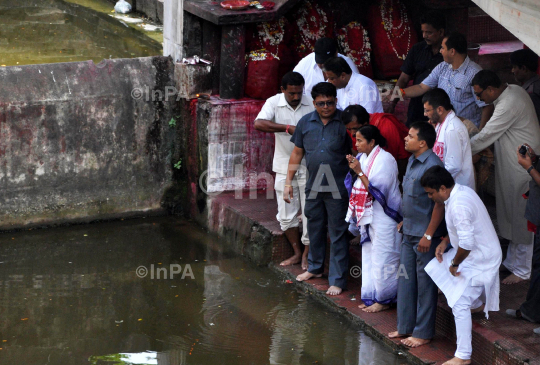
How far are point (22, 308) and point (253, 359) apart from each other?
7.01 ft

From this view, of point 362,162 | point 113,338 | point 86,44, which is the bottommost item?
point 113,338

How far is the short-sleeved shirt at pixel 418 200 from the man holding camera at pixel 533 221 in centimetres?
61

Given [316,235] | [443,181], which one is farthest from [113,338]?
[443,181]

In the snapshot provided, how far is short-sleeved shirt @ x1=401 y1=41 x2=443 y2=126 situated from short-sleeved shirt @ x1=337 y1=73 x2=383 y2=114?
825 millimetres

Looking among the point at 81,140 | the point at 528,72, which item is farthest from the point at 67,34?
the point at 528,72

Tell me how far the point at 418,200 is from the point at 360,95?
152cm

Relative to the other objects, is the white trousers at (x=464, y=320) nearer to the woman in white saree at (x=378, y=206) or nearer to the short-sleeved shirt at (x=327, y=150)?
the woman in white saree at (x=378, y=206)

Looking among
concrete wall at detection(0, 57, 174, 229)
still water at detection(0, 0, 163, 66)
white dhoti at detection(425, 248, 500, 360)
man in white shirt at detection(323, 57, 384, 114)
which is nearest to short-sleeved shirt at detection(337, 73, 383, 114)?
man in white shirt at detection(323, 57, 384, 114)

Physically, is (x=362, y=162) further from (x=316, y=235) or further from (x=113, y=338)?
(x=113, y=338)

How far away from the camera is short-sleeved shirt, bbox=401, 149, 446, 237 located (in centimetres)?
557

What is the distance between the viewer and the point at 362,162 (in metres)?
6.19

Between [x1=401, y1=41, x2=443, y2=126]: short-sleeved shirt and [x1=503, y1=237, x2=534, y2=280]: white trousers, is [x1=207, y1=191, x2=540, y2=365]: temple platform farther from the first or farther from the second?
[x1=401, y1=41, x2=443, y2=126]: short-sleeved shirt

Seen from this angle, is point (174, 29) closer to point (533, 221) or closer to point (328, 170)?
point (328, 170)

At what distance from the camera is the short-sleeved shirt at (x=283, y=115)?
7.16 metres
